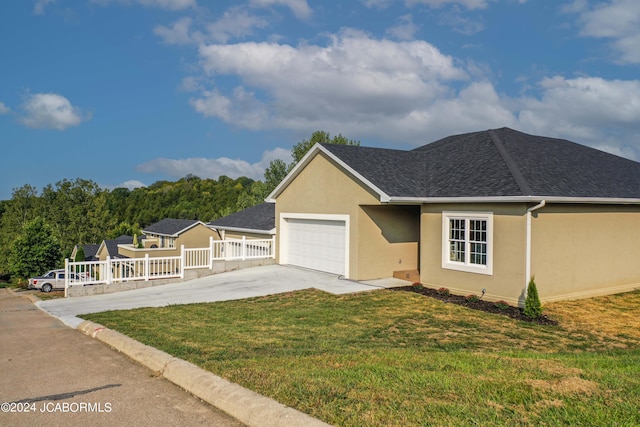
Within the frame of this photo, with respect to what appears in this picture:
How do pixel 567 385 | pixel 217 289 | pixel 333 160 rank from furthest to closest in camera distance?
pixel 333 160 → pixel 217 289 → pixel 567 385

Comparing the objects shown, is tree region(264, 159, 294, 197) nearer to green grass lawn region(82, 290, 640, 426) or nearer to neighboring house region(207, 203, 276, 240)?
neighboring house region(207, 203, 276, 240)

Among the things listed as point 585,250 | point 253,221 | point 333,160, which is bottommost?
point 585,250

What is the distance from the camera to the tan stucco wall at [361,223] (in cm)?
1709

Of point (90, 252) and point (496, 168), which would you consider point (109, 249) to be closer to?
point (90, 252)

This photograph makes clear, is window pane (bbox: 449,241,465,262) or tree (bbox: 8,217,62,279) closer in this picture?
window pane (bbox: 449,241,465,262)

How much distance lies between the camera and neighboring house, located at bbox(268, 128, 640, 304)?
13.7 meters

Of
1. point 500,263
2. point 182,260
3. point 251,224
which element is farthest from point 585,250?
point 251,224

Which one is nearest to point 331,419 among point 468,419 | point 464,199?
point 468,419

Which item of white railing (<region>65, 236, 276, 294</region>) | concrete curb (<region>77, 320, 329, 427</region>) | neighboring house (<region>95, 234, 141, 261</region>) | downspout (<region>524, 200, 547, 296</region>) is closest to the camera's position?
concrete curb (<region>77, 320, 329, 427</region>)

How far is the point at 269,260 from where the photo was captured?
22.1 metres

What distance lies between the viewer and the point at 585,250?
48.6ft

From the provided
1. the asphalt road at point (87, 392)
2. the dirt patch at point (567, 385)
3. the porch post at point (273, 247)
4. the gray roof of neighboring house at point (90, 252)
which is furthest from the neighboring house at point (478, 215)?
the gray roof of neighboring house at point (90, 252)

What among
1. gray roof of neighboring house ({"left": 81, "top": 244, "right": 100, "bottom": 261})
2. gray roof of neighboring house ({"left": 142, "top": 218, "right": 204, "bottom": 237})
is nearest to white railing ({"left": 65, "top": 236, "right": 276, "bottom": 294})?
gray roof of neighboring house ({"left": 142, "top": 218, "right": 204, "bottom": 237})

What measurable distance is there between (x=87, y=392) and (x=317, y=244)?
14.0 metres
